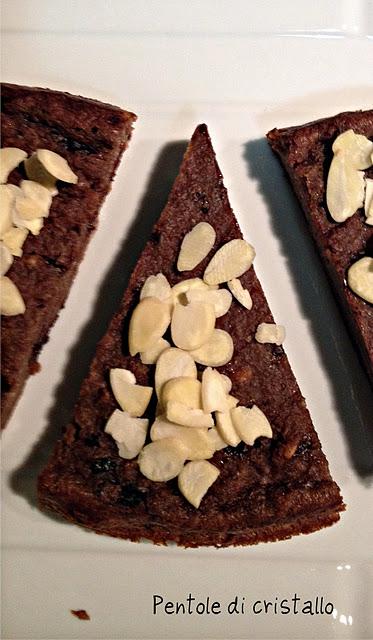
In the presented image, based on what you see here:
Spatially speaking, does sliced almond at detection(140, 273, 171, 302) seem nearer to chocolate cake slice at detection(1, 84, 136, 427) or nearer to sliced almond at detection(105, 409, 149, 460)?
chocolate cake slice at detection(1, 84, 136, 427)

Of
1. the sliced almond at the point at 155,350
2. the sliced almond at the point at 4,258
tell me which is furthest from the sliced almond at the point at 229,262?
the sliced almond at the point at 4,258

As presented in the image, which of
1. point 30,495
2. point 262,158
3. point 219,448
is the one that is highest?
point 262,158

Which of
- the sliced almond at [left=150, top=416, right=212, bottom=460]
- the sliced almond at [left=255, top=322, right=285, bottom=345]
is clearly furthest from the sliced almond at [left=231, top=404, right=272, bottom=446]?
the sliced almond at [left=255, top=322, right=285, bottom=345]

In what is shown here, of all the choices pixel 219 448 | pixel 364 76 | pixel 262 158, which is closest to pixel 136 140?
pixel 262 158

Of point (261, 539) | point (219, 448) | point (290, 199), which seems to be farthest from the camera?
point (290, 199)

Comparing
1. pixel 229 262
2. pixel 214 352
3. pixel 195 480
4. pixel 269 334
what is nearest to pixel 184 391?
pixel 214 352

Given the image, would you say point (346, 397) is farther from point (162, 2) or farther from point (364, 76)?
point (162, 2)

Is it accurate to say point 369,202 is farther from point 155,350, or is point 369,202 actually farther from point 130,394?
point 130,394
